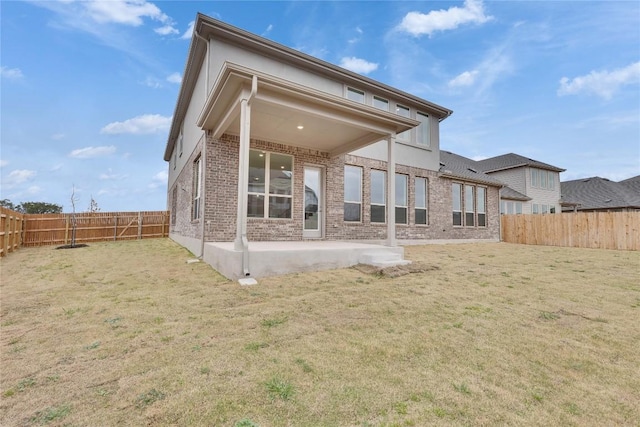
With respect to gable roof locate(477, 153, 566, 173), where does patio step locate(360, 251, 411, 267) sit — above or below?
below

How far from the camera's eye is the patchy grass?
6.54ft

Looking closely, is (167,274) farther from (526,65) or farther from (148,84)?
(526,65)

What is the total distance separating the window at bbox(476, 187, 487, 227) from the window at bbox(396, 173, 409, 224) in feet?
16.7

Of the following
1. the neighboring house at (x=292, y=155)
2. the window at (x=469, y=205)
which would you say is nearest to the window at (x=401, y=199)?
the neighboring house at (x=292, y=155)

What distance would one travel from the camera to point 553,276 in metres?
6.30

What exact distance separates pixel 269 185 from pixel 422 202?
7.27 m

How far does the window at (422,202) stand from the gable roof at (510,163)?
13958mm

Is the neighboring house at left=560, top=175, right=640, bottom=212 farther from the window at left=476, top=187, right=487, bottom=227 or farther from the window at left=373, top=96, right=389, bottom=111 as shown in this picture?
the window at left=373, top=96, right=389, bottom=111

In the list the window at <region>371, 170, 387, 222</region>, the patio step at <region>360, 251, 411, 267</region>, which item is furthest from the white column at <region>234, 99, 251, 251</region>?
the window at <region>371, 170, 387, 222</region>

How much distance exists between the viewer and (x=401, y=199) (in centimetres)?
1212

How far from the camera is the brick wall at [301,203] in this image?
794cm

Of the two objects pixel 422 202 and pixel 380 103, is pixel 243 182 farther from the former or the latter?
pixel 422 202

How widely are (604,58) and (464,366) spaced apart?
60.0 feet

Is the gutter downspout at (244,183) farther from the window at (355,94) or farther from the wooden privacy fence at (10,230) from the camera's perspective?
the wooden privacy fence at (10,230)
